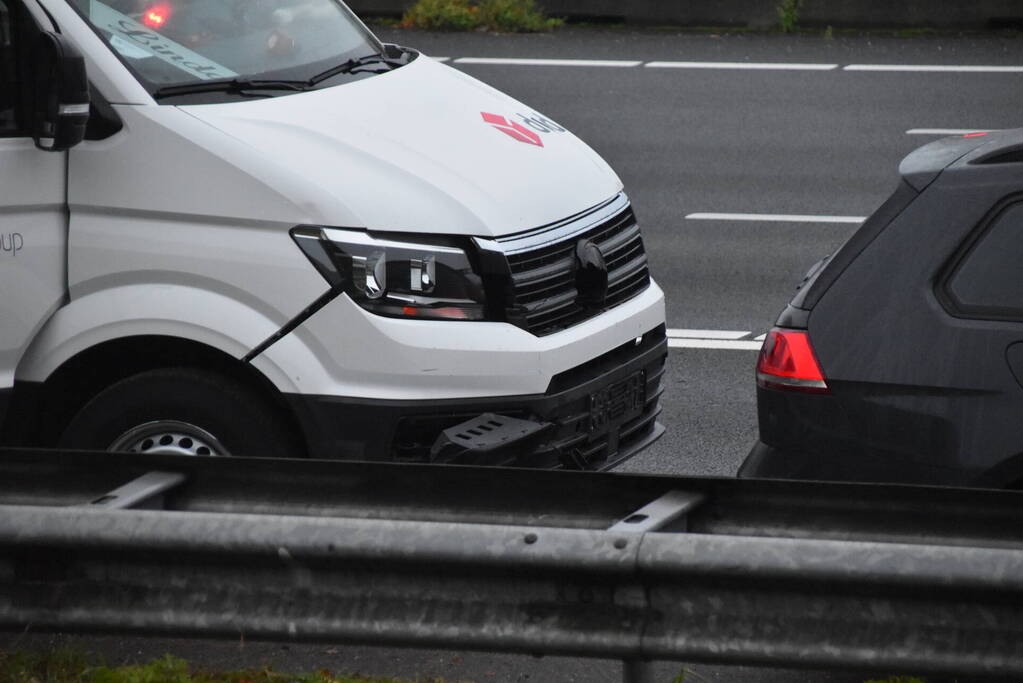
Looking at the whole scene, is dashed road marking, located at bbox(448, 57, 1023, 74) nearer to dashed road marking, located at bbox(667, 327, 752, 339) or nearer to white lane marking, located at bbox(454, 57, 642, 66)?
white lane marking, located at bbox(454, 57, 642, 66)

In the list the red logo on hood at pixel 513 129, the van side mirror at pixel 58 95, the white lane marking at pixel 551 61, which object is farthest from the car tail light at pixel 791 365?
the white lane marking at pixel 551 61

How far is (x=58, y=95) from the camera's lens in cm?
468

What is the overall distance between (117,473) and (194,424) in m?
1.00

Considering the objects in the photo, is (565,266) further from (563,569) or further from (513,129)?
(563,569)

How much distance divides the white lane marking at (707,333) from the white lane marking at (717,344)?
6 centimetres

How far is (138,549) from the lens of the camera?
3.42 metres

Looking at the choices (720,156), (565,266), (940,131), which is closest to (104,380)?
(565,266)

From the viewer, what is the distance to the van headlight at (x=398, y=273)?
4.72m

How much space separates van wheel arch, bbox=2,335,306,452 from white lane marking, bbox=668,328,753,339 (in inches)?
156

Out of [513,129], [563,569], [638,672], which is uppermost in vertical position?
[513,129]

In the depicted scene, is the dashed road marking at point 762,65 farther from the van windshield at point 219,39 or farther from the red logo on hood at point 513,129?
the red logo on hood at point 513,129

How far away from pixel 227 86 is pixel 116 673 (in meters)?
1.96

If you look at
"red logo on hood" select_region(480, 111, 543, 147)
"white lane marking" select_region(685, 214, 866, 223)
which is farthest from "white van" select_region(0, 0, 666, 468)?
"white lane marking" select_region(685, 214, 866, 223)

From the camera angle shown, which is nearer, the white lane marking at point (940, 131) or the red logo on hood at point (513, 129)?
the red logo on hood at point (513, 129)
